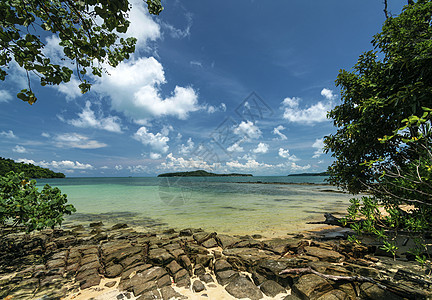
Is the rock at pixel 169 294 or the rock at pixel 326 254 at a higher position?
the rock at pixel 326 254

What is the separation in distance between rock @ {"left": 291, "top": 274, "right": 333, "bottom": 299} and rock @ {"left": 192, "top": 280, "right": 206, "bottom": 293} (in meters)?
2.24

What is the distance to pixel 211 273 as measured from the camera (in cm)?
516

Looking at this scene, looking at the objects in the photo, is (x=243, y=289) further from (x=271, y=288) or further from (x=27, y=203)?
(x=27, y=203)

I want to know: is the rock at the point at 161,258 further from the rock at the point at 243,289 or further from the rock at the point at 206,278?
the rock at the point at 243,289

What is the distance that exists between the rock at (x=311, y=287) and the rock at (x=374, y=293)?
63 centimetres

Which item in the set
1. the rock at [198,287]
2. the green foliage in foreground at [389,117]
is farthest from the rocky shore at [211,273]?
the green foliage in foreground at [389,117]

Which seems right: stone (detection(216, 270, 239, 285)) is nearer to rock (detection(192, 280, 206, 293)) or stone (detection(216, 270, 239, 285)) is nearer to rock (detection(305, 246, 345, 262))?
rock (detection(192, 280, 206, 293))

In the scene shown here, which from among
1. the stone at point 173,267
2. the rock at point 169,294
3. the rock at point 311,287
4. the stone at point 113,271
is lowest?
the stone at point 113,271

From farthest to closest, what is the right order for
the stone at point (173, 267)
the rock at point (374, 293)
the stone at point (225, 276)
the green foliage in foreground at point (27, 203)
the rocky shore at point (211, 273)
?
the green foliage in foreground at point (27, 203) → the stone at point (173, 267) → the stone at point (225, 276) → the rocky shore at point (211, 273) → the rock at point (374, 293)

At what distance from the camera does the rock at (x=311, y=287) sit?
373 cm

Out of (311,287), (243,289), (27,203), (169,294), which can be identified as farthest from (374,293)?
(27,203)

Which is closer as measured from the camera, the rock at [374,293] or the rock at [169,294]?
the rock at [374,293]

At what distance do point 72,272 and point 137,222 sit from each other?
8264 millimetres

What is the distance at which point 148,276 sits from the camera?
15.7ft
